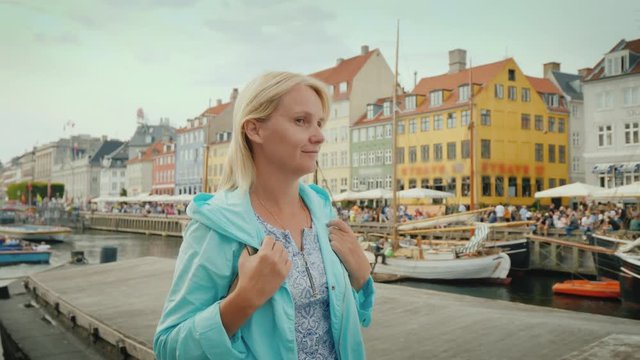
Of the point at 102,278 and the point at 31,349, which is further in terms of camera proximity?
the point at 102,278

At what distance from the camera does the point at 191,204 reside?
1615mm

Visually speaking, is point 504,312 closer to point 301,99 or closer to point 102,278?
point 301,99

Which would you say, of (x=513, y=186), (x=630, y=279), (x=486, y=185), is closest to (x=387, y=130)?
(x=486, y=185)

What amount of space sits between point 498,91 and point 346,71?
16.2 meters

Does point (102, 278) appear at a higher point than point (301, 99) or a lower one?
lower

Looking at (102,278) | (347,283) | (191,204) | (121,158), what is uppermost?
(121,158)

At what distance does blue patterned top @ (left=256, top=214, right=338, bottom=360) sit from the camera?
1647 millimetres

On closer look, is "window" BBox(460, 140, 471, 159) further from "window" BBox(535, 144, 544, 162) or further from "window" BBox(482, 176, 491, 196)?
"window" BBox(535, 144, 544, 162)

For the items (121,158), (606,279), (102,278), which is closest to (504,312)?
(102,278)

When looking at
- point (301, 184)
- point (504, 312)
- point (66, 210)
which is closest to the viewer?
point (301, 184)

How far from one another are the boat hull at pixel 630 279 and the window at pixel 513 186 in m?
26.1

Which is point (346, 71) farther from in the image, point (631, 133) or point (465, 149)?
point (631, 133)

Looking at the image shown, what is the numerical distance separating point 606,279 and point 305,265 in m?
18.9

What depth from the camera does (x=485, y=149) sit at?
40.1m
